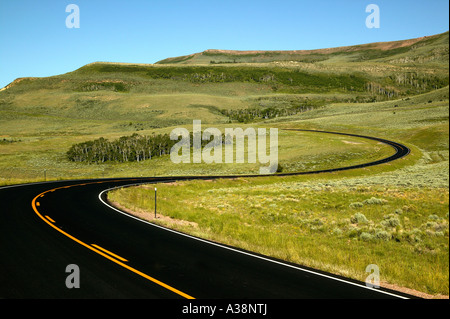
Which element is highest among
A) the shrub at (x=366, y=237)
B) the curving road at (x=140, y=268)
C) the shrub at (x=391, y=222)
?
the curving road at (x=140, y=268)

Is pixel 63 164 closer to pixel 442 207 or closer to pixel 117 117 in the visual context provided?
pixel 442 207

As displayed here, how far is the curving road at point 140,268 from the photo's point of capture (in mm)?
7602

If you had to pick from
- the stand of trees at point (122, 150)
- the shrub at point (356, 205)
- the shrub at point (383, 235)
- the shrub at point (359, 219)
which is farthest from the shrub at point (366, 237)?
the stand of trees at point (122, 150)

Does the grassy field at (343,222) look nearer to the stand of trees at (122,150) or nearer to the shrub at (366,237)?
the shrub at (366,237)

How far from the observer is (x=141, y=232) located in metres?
13.9

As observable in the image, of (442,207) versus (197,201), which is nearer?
(442,207)

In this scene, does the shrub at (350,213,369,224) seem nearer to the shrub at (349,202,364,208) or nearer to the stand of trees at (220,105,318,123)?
the shrub at (349,202,364,208)

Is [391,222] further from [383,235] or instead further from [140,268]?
[140,268]

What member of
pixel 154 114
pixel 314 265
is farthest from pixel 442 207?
pixel 154 114

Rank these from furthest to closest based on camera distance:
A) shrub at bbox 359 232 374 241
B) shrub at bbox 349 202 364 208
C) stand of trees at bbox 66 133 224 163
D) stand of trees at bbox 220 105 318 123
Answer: stand of trees at bbox 220 105 318 123 → stand of trees at bbox 66 133 224 163 → shrub at bbox 349 202 364 208 → shrub at bbox 359 232 374 241

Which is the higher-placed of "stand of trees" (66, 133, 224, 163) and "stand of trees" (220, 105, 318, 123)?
"stand of trees" (220, 105, 318, 123)

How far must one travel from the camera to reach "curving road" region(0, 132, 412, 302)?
24.9ft

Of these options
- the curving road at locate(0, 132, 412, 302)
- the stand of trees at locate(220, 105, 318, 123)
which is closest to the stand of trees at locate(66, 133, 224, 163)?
the curving road at locate(0, 132, 412, 302)

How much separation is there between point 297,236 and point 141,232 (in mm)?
7446
